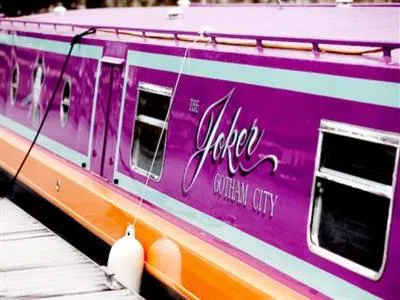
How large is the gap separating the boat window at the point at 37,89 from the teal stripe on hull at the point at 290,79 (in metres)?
2.44

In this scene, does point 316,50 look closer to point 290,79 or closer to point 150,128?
point 290,79

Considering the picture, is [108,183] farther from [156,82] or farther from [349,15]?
[349,15]

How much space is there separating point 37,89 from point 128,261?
11.1 ft

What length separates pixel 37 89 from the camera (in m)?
7.36

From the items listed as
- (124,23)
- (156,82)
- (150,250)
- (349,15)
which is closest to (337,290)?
(150,250)

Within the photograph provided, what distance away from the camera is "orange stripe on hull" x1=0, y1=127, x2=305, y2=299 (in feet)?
12.3

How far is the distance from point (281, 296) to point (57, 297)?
5.14 ft

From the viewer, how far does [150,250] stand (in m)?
4.61

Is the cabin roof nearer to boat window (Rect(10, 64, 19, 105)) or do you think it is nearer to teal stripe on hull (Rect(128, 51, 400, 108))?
teal stripe on hull (Rect(128, 51, 400, 108))

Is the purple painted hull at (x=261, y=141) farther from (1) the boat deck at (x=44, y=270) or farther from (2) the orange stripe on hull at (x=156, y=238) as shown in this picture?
(1) the boat deck at (x=44, y=270)

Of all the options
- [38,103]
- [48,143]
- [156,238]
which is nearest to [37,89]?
[38,103]

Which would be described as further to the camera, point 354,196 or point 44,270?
point 44,270

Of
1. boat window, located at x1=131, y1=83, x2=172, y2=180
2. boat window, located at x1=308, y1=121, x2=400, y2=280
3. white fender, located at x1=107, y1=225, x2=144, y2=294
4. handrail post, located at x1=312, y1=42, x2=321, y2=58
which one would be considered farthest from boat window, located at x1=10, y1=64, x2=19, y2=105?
boat window, located at x1=308, y1=121, x2=400, y2=280

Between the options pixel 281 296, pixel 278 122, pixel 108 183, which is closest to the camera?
pixel 281 296
